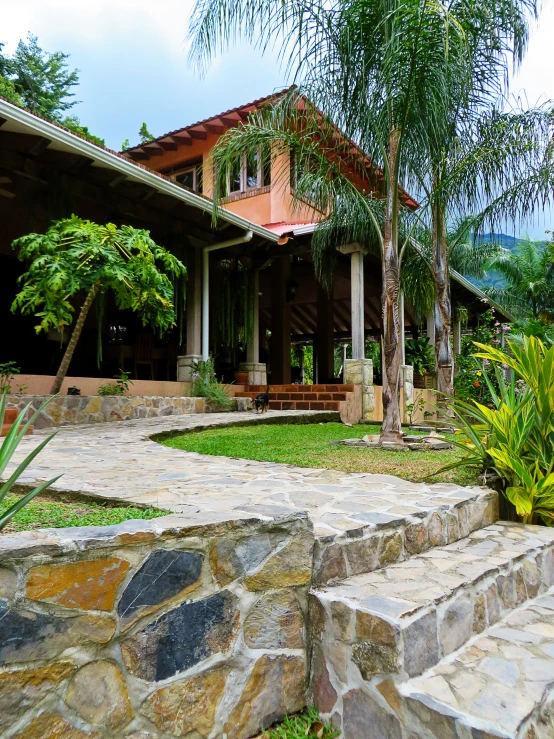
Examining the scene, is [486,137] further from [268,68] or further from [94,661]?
[94,661]

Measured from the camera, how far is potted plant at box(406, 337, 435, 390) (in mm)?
12789

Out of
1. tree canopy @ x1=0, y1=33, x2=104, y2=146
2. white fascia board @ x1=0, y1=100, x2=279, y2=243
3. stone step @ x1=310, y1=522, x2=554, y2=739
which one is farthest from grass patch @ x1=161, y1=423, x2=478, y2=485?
tree canopy @ x1=0, y1=33, x2=104, y2=146

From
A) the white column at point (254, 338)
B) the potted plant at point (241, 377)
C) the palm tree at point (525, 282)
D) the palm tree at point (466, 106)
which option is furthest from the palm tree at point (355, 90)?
the palm tree at point (525, 282)

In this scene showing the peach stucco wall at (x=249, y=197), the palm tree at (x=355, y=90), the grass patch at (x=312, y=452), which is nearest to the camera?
the grass patch at (x=312, y=452)

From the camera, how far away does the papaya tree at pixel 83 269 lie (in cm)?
587

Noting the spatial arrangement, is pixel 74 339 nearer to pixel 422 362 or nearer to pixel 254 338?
pixel 254 338

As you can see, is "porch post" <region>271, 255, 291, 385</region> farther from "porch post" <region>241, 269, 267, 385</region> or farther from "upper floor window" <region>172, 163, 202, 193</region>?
"upper floor window" <region>172, 163, 202, 193</region>

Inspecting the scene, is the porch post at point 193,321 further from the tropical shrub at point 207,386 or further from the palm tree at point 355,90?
the palm tree at point 355,90

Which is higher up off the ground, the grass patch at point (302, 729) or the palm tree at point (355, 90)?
the palm tree at point (355, 90)

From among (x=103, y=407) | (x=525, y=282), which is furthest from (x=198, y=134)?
(x=525, y=282)

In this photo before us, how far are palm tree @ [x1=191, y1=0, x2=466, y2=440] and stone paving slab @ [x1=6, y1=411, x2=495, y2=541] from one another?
84.7 inches

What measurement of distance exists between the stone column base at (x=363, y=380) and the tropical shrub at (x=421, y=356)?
3138 mm

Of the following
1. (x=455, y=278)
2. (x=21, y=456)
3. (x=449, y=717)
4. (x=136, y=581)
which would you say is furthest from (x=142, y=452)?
(x=455, y=278)

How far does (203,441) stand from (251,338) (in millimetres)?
5253
